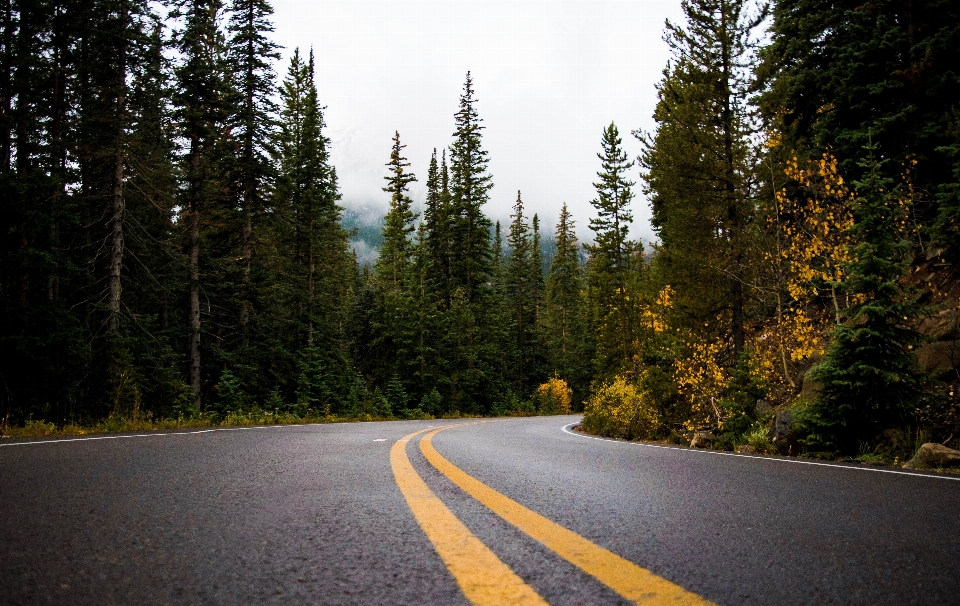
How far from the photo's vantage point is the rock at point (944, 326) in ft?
31.9

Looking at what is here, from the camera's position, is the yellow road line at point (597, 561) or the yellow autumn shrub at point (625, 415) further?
the yellow autumn shrub at point (625, 415)

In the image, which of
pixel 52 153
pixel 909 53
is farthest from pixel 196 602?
pixel 52 153

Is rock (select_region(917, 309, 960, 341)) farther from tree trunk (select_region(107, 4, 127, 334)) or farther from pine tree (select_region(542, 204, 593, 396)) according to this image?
pine tree (select_region(542, 204, 593, 396))

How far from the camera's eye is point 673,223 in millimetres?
16125

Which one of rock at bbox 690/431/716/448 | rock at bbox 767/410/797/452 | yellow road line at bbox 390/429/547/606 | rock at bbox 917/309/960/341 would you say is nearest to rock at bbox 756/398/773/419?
rock at bbox 690/431/716/448

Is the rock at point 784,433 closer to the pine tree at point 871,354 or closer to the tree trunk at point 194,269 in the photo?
the pine tree at point 871,354

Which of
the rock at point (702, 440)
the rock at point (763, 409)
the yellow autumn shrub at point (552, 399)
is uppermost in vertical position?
the rock at point (763, 409)

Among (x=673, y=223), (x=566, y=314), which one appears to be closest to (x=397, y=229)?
(x=566, y=314)

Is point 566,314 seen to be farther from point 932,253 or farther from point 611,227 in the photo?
point 932,253

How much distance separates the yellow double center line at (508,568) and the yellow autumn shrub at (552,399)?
43.8m

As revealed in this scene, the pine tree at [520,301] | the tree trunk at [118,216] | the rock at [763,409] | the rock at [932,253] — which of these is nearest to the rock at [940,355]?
the rock at [763,409]

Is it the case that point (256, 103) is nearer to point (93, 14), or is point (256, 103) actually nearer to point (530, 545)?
point (93, 14)

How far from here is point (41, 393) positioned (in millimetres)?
13906

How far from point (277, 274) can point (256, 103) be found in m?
8.20
